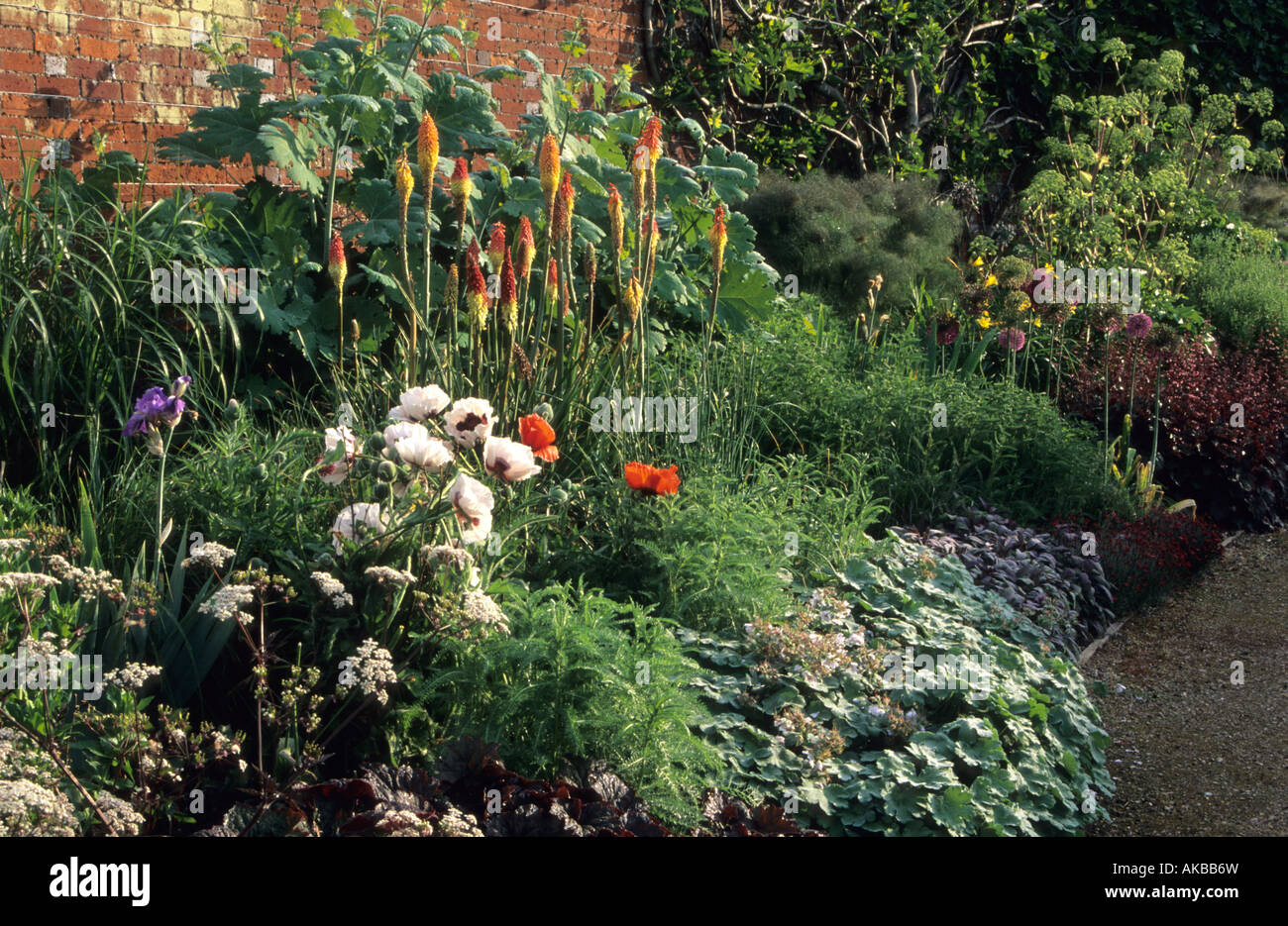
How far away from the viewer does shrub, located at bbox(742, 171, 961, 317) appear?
7.62 meters

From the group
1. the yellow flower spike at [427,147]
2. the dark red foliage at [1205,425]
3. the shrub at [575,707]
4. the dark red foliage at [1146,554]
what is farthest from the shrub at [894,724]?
the dark red foliage at [1205,425]

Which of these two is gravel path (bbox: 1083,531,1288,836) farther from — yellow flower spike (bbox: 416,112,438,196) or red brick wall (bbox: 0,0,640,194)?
red brick wall (bbox: 0,0,640,194)

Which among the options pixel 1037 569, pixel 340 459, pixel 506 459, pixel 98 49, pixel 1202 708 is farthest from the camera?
pixel 98 49

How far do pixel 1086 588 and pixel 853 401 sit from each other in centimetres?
134

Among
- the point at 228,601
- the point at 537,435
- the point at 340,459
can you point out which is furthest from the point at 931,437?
the point at 228,601

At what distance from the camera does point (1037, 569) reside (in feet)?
15.6

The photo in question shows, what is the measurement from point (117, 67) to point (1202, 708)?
5.74 m

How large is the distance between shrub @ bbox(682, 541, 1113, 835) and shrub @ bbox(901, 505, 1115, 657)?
0.50 m

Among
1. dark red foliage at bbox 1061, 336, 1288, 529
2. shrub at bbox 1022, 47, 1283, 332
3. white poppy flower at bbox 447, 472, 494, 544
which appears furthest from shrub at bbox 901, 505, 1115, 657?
shrub at bbox 1022, 47, 1283, 332

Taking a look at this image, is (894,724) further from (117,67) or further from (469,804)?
(117,67)

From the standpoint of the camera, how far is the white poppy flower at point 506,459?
297 centimetres

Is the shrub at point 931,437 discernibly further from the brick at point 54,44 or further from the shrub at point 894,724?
the brick at point 54,44
